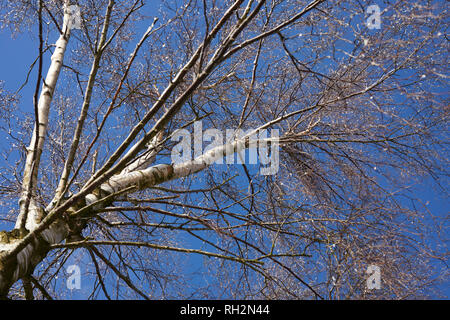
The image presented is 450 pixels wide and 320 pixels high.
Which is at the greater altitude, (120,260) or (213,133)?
(213,133)

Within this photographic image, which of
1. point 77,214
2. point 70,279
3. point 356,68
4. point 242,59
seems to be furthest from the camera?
point 242,59

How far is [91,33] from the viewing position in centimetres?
418

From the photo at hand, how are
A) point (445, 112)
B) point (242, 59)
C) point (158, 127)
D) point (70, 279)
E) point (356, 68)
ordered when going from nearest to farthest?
point (158, 127) < point (445, 112) < point (356, 68) < point (70, 279) < point (242, 59)

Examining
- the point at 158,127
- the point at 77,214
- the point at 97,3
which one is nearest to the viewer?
the point at 158,127

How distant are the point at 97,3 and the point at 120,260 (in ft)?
8.79

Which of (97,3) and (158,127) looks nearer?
(158,127)

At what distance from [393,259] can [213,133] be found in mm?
2139

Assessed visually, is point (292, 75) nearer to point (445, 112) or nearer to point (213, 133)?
point (213, 133)

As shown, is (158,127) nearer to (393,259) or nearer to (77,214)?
(77,214)

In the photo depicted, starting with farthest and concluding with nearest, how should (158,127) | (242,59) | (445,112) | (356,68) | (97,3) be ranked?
(242,59), (97,3), (356,68), (445,112), (158,127)

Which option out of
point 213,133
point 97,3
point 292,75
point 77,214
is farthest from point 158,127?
point 97,3
